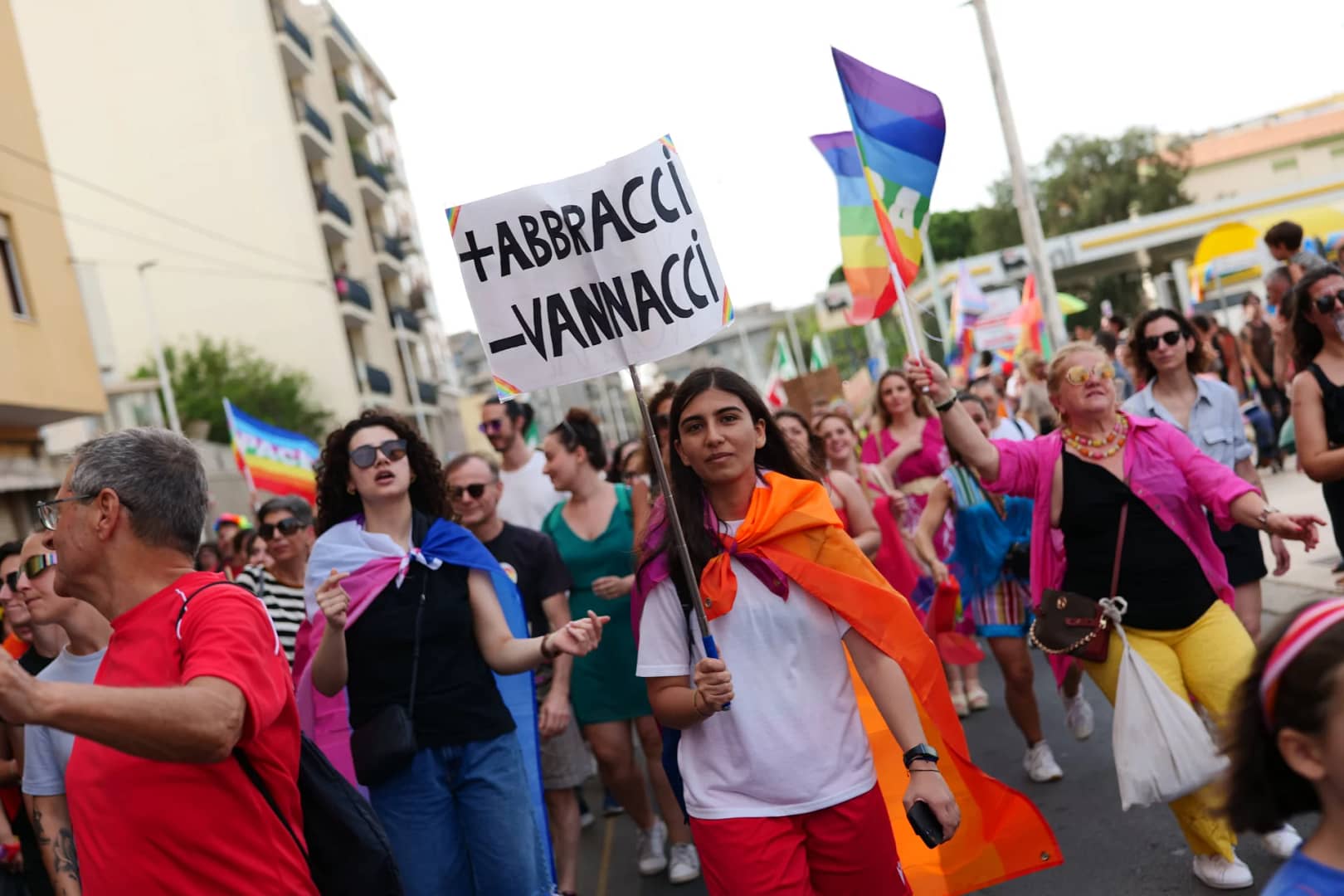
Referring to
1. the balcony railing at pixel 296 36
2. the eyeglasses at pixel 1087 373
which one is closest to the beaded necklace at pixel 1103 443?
the eyeglasses at pixel 1087 373

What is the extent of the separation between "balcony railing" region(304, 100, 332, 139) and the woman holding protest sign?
1759 inches

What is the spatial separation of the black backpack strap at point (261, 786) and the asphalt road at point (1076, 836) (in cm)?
326

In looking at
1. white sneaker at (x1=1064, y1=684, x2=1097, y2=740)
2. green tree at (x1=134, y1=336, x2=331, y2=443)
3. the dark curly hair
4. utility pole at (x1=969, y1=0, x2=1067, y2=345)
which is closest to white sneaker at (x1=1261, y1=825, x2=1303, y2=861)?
white sneaker at (x1=1064, y1=684, x2=1097, y2=740)

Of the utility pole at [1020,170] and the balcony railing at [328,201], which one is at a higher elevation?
the balcony railing at [328,201]

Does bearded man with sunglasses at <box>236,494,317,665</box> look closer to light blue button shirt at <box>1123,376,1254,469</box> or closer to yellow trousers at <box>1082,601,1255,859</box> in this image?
yellow trousers at <box>1082,601,1255,859</box>

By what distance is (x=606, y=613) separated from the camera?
23.1ft

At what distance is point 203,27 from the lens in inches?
1710

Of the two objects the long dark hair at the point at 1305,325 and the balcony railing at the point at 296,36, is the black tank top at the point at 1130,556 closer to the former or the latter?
the long dark hair at the point at 1305,325

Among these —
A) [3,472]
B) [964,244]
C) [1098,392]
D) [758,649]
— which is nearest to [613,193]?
[758,649]

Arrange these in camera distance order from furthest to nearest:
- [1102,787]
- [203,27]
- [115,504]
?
[203,27] → [1102,787] → [115,504]

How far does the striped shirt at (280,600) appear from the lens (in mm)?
6215

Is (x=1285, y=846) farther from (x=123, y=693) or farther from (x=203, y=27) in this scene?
(x=203, y=27)

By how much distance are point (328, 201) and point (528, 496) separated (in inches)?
1590

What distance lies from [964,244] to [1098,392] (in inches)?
3479
